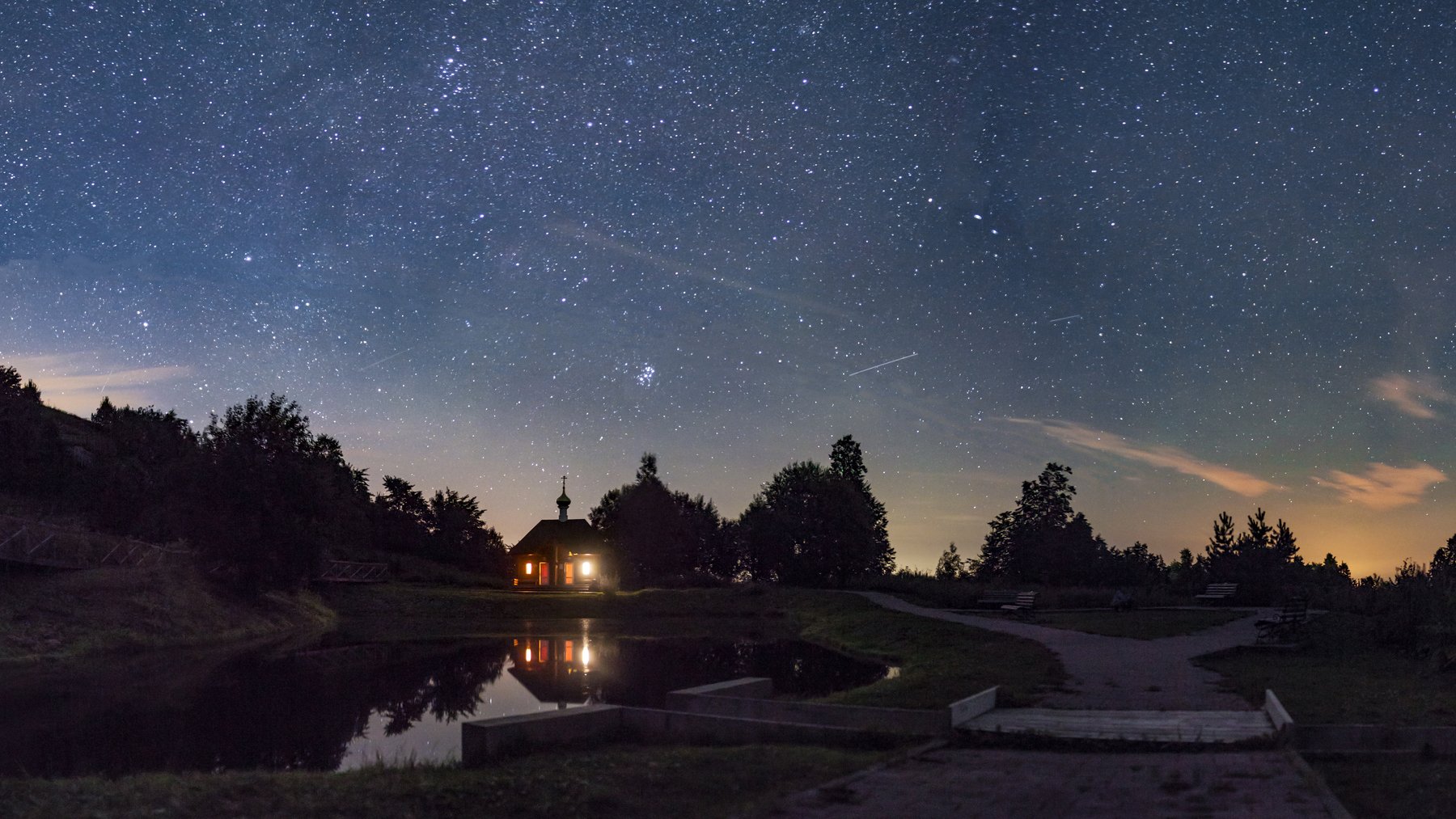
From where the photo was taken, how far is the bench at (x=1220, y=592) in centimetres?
3962

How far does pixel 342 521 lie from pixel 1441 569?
131 feet

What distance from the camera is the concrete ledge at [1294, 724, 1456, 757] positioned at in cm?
990

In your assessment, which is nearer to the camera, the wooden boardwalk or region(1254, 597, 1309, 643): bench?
the wooden boardwalk

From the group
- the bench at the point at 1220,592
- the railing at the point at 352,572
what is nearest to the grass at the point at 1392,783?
the bench at the point at 1220,592

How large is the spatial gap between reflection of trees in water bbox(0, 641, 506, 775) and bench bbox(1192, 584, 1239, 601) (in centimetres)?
2788

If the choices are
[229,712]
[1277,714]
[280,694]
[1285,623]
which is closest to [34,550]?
[280,694]

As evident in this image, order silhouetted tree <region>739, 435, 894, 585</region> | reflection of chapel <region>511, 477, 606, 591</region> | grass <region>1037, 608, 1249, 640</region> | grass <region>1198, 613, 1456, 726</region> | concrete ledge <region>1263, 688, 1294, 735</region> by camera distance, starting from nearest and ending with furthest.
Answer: concrete ledge <region>1263, 688, 1294, 735</region> → grass <region>1198, 613, 1456, 726</region> → grass <region>1037, 608, 1249, 640</region> → reflection of chapel <region>511, 477, 606, 591</region> → silhouetted tree <region>739, 435, 894, 585</region>

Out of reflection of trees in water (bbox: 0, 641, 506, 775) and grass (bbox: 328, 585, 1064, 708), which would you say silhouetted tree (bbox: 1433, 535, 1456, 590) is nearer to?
grass (bbox: 328, 585, 1064, 708)

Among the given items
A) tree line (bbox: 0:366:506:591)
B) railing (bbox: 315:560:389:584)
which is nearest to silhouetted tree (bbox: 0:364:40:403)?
tree line (bbox: 0:366:506:591)

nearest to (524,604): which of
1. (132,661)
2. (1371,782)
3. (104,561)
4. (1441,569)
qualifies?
(104,561)

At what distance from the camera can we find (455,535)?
7981 centimetres

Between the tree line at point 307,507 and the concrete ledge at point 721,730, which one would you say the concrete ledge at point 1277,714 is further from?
the tree line at point 307,507

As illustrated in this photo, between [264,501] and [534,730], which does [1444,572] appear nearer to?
[534,730]

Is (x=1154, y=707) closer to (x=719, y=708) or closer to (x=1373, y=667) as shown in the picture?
(x=719, y=708)
